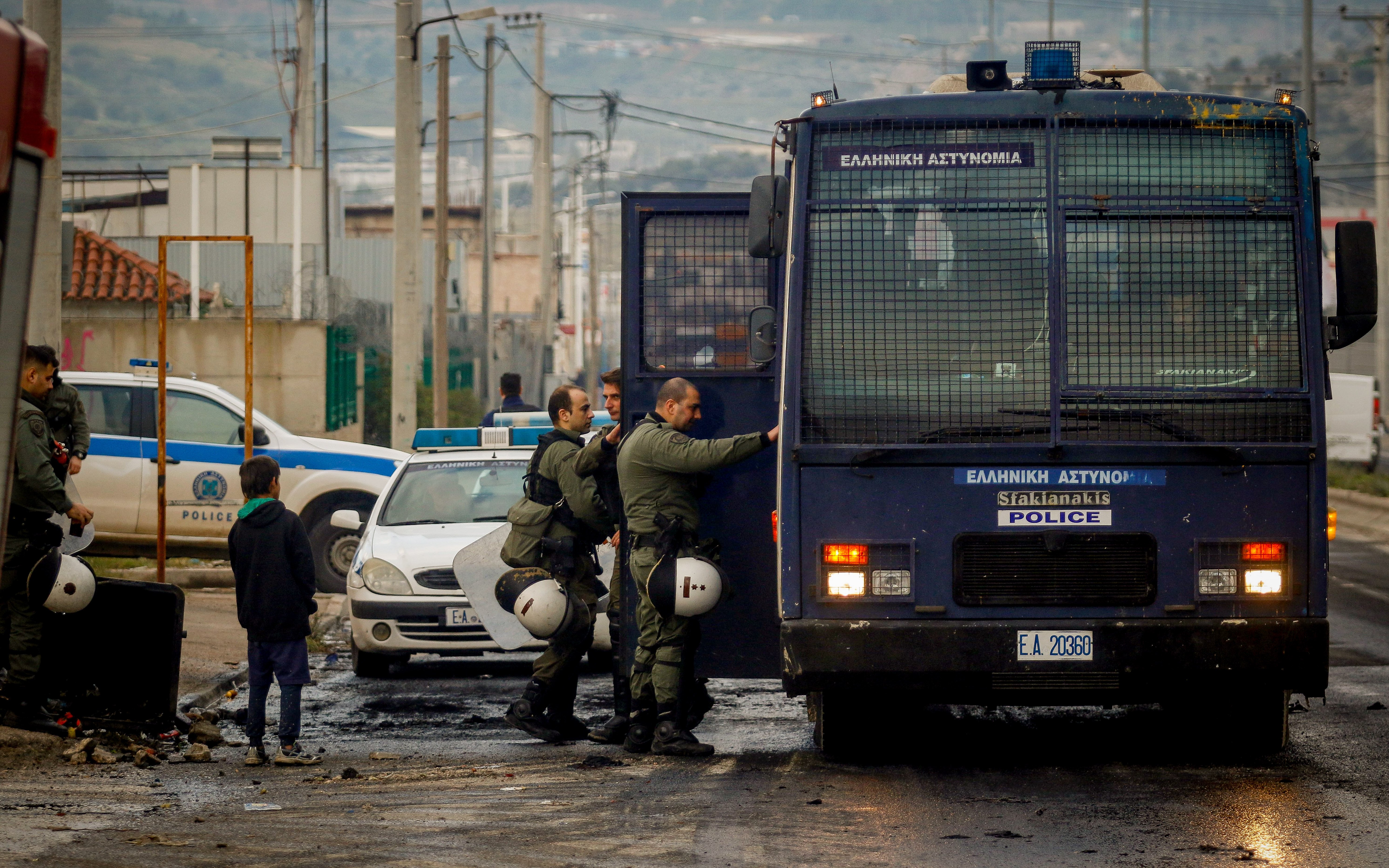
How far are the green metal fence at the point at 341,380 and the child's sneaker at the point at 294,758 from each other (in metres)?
18.8

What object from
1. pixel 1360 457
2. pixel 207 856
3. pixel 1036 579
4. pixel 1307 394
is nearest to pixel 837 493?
pixel 1036 579

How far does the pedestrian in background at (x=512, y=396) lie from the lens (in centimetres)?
1645

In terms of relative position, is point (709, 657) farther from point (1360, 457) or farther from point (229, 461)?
point (1360, 457)

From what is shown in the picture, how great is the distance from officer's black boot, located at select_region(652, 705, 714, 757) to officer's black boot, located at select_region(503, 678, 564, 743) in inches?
29.6

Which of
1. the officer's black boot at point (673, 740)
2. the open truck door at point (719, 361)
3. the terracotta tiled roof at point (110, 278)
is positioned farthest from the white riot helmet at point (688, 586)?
the terracotta tiled roof at point (110, 278)

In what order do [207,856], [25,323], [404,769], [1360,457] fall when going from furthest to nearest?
[1360,457]
[404,769]
[207,856]
[25,323]

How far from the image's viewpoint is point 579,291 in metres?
104

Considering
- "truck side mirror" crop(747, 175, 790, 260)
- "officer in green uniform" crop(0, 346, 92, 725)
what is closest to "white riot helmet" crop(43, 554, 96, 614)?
"officer in green uniform" crop(0, 346, 92, 725)

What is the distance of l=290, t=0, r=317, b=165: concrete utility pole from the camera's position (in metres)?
33.6

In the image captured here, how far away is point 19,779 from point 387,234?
6429 centimetres

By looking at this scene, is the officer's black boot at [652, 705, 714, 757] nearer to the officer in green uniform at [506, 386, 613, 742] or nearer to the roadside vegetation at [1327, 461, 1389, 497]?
the officer in green uniform at [506, 386, 613, 742]

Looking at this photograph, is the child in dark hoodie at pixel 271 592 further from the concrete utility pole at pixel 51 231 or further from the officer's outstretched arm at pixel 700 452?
the concrete utility pole at pixel 51 231

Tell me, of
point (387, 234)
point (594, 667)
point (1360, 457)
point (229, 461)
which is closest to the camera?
point (594, 667)

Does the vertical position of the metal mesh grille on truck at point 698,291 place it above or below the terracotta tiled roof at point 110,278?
below
